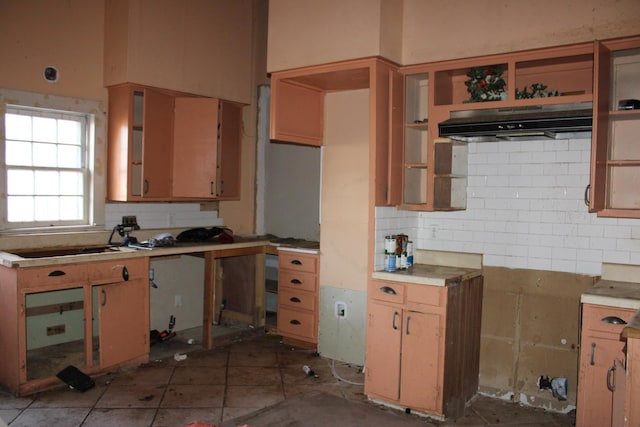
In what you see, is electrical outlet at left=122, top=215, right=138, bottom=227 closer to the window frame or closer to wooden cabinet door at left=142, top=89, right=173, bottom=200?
the window frame

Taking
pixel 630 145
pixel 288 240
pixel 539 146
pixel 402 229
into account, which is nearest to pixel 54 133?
pixel 288 240

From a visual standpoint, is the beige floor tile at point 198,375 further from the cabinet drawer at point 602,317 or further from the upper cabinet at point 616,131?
the upper cabinet at point 616,131

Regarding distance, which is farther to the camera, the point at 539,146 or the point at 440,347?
the point at 539,146

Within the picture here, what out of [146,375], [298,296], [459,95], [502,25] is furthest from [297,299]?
[502,25]

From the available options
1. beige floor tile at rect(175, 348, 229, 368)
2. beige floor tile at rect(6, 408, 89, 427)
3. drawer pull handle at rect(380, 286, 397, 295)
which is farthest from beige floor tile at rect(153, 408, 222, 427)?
drawer pull handle at rect(380, 286, 397, 295)

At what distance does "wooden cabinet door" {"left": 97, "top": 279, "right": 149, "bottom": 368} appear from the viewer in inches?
178

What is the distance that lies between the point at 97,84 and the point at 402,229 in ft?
10.3

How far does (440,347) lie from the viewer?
379cm

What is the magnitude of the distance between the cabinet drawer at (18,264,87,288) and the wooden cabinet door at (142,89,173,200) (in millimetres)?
1089

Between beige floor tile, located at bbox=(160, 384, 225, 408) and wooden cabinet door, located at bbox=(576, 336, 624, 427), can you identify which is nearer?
wooden cabinet door, located at bbox=(576, 336, 624, 427)

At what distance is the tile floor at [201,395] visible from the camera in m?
3.78

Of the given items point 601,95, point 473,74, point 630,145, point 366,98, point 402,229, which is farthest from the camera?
point 366,98

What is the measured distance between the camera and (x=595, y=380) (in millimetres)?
3350

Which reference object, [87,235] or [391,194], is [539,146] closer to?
[391,194]
